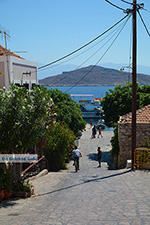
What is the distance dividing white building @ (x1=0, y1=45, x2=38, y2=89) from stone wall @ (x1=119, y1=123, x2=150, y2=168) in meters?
8.26

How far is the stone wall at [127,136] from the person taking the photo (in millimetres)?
21094

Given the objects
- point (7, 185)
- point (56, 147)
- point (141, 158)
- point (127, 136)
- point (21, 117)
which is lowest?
point (7, 185)

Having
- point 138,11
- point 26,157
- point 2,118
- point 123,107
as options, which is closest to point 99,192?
point 26,157

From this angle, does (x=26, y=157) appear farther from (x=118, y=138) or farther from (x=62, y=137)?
(x=118, y=138)

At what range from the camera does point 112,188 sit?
1226 cm

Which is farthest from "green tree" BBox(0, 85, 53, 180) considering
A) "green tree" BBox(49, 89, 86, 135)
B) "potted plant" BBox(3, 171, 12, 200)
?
"green tree" BBox(49, 89, 86, 135)

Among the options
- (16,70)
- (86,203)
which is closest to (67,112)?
(16,70)

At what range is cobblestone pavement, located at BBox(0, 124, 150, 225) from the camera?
8.29m

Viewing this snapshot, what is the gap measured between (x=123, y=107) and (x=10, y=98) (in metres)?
20.6

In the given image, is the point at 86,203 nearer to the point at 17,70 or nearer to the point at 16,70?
the point at 16,70

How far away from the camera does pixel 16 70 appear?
936 inches

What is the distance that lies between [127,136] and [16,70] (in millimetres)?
9330

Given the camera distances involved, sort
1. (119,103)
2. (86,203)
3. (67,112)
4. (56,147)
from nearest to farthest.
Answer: (86,203) → (56,147) → (119,103) → (67,112)

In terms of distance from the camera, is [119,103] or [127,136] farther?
[119,103]
